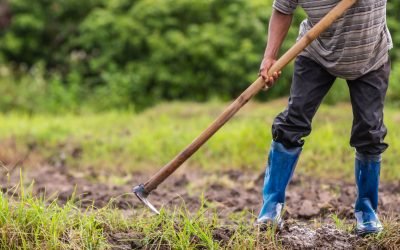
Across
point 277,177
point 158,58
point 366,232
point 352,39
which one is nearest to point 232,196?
point 277,177

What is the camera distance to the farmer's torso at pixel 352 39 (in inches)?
157

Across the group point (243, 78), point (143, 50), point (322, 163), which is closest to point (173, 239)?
point (322, 163)

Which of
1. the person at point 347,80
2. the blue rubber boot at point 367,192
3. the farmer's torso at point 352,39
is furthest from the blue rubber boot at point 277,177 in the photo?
the farmer's torso at point 352,39

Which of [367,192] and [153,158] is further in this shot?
[153,158]

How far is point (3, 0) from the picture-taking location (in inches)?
513

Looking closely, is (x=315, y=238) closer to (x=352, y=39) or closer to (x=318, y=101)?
(x=318, y=101)

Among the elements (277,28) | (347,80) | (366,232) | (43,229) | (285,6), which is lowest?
(366,232)

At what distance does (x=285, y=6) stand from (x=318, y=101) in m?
0.54

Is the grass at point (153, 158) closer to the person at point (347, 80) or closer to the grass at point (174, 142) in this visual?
the grass at point (174, 142)

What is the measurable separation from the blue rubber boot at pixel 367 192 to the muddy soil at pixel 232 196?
0.36 ft

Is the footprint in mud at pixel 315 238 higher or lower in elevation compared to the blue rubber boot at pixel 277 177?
lower

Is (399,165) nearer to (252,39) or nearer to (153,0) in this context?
(252,39)

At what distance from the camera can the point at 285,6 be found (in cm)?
422

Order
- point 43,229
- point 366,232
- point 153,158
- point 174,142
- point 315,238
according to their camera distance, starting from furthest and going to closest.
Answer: point 174,142
point 153,158
point 366,232
point 315,238
point 43,229
